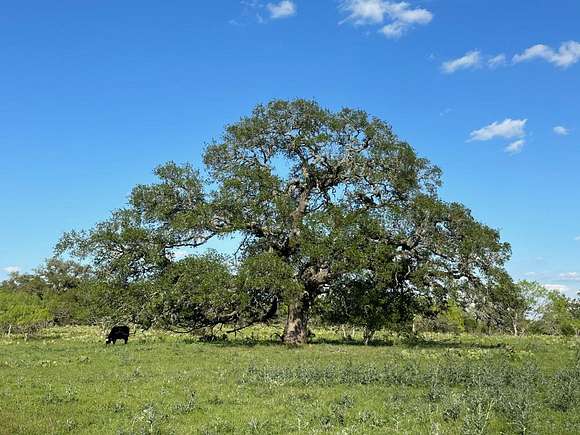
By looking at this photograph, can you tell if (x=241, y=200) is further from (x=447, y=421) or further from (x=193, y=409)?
(x=447, y=421)

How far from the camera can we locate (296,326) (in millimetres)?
32906

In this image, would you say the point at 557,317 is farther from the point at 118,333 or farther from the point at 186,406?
the point at 186,406

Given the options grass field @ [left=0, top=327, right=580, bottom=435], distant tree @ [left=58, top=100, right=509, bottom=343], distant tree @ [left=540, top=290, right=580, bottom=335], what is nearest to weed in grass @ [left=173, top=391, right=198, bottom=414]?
grass field @ [left=0, top=327, right=580, bottom=435]

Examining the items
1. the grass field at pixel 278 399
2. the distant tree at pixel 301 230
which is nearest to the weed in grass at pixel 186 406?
the grass field at pixel 278 399

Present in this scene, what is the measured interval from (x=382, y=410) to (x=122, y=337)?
26.3 meters

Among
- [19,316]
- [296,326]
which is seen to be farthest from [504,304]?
[19,316]

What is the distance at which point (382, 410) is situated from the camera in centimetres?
1219

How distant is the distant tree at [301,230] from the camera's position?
30.3 m

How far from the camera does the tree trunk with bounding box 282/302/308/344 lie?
32.6 metres

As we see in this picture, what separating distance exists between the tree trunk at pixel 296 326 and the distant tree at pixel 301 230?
62 mm

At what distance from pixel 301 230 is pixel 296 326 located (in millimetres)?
6234

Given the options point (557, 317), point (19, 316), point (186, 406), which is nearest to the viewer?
point (186, 406)

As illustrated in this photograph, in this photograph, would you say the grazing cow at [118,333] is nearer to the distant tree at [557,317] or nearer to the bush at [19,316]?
the bush at [19,316]

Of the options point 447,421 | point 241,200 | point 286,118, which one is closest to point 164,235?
point 241,200
